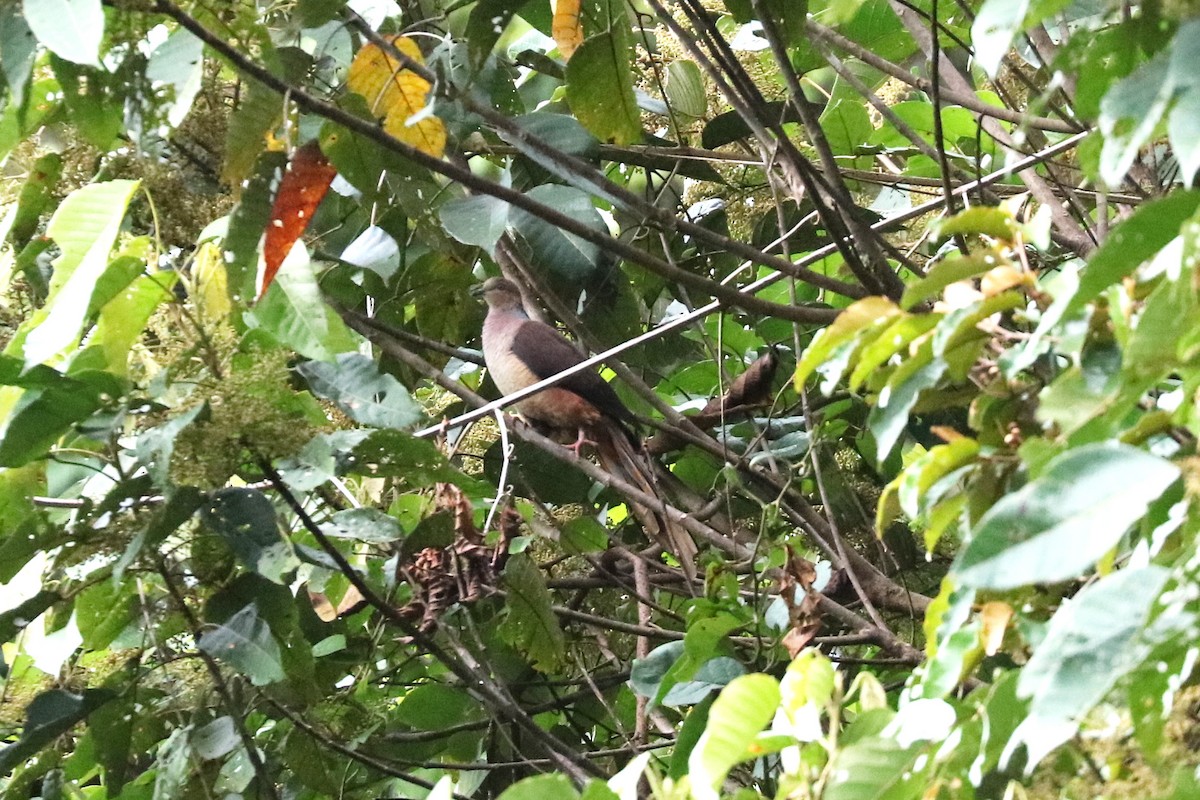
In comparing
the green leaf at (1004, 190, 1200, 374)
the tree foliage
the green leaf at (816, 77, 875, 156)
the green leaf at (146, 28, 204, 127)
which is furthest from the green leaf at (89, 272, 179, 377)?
the green leaf at (816, 77, 875, 156)

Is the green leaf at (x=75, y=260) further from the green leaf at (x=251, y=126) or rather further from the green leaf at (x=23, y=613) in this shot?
the green leaf at (x=23, y=613)

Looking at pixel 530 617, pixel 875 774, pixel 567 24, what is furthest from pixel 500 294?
pixel 875 774

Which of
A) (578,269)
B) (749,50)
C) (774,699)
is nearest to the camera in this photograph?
(774,699)

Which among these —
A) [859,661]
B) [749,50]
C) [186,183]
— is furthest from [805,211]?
[186,183]

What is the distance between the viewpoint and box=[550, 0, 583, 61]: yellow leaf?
2156mm

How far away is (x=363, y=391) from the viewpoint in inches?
83.3

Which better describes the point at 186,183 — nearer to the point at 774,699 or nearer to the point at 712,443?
the point at 712,443

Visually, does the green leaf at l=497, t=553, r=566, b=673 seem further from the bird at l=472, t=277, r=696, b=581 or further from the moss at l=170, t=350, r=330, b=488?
the moss at l=170, t=350, r=330, b=488

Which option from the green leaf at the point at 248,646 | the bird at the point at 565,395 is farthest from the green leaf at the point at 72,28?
the bird at the point at 565,395

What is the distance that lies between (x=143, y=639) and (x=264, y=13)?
1168 millimetres

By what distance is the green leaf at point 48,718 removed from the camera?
1.96 m

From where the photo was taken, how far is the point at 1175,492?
95 centimetres

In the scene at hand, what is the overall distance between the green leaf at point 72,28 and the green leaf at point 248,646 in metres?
0.99

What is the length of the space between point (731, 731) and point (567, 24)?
148 cm
